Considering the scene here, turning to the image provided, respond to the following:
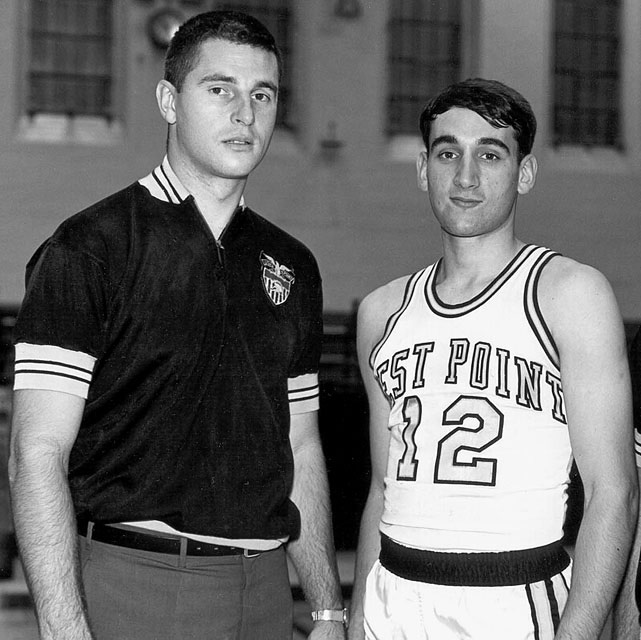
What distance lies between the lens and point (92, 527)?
246 cm

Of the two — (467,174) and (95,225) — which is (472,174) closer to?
(467,174)

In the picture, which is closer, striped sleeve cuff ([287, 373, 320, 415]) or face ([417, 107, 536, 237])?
face ([417, 107, 536, 237])

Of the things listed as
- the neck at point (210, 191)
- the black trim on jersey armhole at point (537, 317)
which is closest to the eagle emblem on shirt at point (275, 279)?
the neck at point (210, 191)

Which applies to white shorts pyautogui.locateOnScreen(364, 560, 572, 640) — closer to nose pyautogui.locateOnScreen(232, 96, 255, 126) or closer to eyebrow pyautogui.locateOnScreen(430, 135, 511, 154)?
eyebrow pyautogui.locateOnScreen(430, 135, 511, 154)

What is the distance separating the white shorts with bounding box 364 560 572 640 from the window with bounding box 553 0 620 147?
12.9 meters

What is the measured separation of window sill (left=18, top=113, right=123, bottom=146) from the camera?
42.7ft

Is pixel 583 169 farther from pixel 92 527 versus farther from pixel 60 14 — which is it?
pixel 92 527

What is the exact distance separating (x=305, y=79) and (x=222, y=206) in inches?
451

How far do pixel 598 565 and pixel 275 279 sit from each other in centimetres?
107

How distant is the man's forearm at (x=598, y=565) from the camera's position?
2.32m

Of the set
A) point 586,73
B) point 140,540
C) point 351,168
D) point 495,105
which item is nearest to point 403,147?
point 351,168

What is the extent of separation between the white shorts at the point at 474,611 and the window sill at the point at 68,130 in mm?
11375

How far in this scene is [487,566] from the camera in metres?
2.48

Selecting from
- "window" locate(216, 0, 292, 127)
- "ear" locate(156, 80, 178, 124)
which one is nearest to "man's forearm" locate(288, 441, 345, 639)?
"ear" locate(156, 80, 178, 124)
